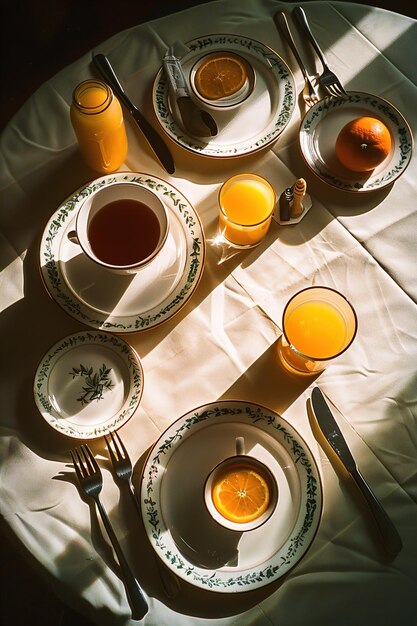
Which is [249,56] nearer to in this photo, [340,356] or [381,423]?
[340,356]

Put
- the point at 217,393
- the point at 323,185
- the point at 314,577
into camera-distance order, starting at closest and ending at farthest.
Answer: the point at 314,577 → the point at 217,393 → the point at 323,185

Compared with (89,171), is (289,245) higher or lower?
lower

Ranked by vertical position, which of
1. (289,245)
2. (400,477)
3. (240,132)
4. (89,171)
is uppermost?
(89,171)

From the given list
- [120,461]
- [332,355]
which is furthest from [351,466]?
[120,461]

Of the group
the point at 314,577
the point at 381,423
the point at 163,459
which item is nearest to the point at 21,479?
the point at 163,459

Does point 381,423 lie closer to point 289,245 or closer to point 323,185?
point 289,245

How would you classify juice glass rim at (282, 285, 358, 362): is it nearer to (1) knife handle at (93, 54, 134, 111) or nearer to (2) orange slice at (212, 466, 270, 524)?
(2) orange slice at (212, 466, 270, 524)

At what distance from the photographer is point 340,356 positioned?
1104mm

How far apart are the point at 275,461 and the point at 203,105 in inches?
31.5

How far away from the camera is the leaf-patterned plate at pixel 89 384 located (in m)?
1.05

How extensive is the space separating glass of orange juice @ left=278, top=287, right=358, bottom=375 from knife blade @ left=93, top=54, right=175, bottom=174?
0.42m

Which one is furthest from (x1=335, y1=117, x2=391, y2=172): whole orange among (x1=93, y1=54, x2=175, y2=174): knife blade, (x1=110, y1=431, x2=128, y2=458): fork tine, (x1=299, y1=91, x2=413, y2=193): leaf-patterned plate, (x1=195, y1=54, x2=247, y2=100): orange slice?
(x1=110, y1=431, x2=128, y2=458): fork tine

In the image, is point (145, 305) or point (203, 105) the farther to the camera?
point (203, 105)

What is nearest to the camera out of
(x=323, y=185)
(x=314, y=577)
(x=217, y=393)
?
(x=314, y=577)
